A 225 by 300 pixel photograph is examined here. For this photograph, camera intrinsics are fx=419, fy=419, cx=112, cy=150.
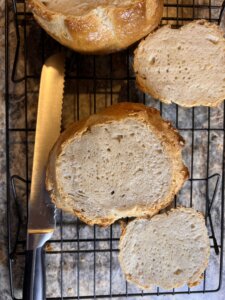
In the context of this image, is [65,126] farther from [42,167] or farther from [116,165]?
[116,165]

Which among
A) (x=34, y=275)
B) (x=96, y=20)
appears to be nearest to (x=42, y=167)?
(x=34, y=275)

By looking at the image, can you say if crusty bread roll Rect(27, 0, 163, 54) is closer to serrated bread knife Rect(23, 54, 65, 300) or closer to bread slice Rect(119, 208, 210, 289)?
serrated bread knife Rect(23, 54, 65, 300)

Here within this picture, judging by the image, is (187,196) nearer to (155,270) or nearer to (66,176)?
(155,270)

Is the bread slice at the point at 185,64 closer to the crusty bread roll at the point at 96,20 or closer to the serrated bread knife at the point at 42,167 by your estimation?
the crusty bread roll at the point at 96,20

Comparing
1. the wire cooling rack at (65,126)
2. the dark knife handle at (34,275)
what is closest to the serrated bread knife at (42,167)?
the dark knife handle at (34,275)

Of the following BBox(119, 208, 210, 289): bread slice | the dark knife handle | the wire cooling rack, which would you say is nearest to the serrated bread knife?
the dark knife handle

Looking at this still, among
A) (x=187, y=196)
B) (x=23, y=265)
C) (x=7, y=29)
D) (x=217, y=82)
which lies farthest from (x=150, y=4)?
(x=23, y=265)
